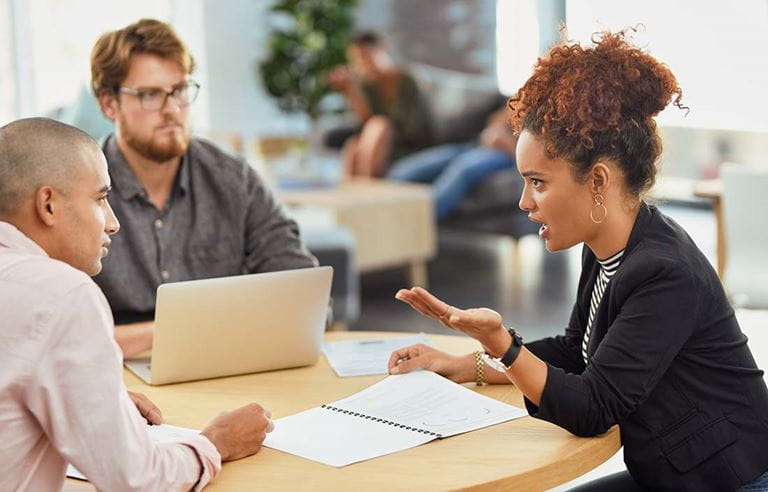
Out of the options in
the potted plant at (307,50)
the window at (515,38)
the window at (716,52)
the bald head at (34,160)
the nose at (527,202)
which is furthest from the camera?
the window at (515,38)

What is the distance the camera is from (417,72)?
26.1 ft

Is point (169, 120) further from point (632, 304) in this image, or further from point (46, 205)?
point (632, 304)

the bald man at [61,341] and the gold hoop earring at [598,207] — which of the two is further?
the gold hoop earring at [598,207]

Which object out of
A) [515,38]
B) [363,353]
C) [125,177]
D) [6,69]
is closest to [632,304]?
[363,353]

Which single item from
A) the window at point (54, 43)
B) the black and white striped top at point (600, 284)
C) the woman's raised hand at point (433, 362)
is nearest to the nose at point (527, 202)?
the black and white striped top at point (600, 284)

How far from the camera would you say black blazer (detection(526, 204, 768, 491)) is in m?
1.82

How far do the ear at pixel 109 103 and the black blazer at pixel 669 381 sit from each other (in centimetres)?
132

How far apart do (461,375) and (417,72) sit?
5990 mm

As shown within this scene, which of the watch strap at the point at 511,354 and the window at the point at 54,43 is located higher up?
the window at the point at 54,43

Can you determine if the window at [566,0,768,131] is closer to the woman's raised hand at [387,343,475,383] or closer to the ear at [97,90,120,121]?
the ear at [97,90,120,121]

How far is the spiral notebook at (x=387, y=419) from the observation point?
1.81 meters

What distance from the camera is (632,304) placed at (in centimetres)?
185

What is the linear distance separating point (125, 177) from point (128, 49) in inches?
11.2

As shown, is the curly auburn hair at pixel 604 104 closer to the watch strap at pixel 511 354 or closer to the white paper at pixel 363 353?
the watch strap at pixel 511 354
